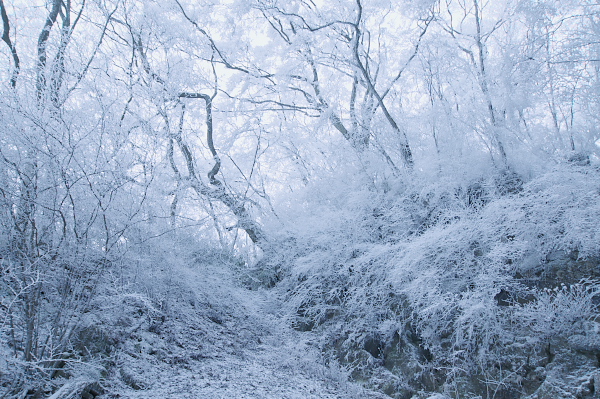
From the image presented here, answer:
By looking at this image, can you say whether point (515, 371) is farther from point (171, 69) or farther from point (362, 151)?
point (171, 69)

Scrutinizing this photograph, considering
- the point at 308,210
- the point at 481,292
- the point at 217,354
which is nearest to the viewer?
the point at 481,292

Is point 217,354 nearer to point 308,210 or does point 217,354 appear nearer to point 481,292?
point 481,292

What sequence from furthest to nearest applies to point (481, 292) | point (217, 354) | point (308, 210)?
1. point (308, 210)
2. point (217, 354)
3. point (481, 292)

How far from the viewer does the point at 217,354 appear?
15.4 ft

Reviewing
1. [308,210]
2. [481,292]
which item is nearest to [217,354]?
[481,292]

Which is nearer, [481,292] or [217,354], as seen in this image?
[481,292]

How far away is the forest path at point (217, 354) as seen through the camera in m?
3.56

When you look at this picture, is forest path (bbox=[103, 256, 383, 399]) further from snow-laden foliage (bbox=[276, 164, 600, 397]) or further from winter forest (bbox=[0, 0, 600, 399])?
snow-laden foliage (bbox=[276, 164, 600, 397])

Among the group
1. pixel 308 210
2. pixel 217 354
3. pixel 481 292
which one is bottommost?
pixel 217 354

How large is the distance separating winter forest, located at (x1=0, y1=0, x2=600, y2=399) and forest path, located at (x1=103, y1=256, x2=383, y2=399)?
0.04 meters

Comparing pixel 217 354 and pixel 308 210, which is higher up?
pixel 308 210

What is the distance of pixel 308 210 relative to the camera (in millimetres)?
8141

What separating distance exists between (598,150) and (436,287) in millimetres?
3715

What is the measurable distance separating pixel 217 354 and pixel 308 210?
409cm
